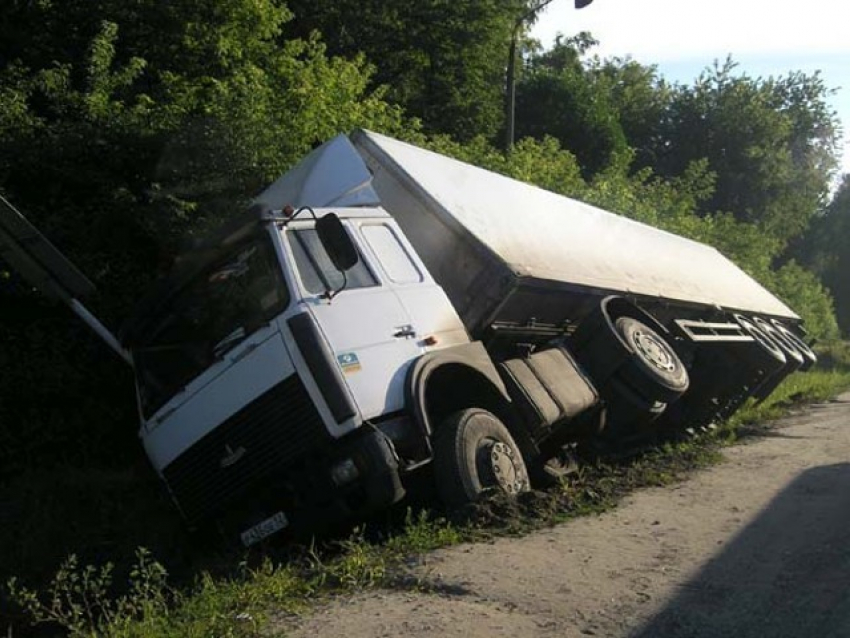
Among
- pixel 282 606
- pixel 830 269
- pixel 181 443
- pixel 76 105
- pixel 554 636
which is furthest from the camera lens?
pixel 830 269

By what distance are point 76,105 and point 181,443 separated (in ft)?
18.9

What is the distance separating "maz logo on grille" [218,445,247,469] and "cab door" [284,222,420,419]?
2.67ft

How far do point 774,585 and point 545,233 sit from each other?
4549 millimetres

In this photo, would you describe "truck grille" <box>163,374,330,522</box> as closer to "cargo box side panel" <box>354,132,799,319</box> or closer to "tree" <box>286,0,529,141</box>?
"cargo box side panel" <box>354,132,799,319</box>

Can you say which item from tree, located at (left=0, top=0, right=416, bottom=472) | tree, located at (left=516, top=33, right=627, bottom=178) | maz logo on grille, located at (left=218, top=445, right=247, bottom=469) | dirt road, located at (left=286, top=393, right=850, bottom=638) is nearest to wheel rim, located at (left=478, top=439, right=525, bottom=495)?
dirt road, located at (left=286, top=393, right=850, bottom=638)

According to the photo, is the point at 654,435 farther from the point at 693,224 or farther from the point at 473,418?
the point at 693,224

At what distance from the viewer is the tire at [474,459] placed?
19.4ft

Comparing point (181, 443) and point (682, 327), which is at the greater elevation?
point (181, 443)

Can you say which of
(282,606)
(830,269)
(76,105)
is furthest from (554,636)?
(830,269)

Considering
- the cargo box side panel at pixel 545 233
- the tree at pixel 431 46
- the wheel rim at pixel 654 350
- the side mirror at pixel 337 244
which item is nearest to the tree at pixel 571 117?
the tree at pixel 431 46

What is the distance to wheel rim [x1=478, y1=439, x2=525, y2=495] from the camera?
6.16 m

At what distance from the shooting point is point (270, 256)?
233 inches

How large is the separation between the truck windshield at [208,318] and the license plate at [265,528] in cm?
106

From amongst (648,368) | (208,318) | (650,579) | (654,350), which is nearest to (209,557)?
(208,318)
